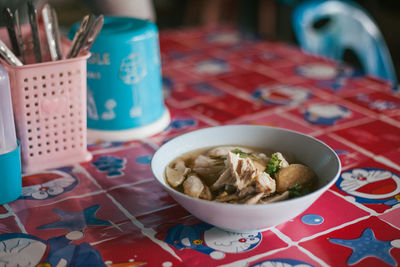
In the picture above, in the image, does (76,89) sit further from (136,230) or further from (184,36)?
(184,36)

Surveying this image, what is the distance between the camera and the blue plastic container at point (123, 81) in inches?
35.9

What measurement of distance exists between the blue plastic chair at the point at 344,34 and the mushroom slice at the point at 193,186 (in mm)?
976

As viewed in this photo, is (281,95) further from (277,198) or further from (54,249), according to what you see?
(54,249)

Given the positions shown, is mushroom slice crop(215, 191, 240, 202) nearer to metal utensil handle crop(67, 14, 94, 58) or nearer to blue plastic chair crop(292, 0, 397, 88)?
metal utensil handle crop(67, 14, 94, 58)

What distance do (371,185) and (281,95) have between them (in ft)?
1.45

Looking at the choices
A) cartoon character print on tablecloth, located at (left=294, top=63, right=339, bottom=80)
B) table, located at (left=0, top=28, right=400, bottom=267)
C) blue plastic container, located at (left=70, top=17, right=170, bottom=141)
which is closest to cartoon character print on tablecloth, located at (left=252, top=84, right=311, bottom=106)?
table, located at (left=0, top=28, right=400, bottom=267)

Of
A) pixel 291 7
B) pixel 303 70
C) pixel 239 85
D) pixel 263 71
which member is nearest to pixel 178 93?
pixel 239 85

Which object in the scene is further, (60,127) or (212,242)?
(60,127)

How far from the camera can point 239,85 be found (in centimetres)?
125

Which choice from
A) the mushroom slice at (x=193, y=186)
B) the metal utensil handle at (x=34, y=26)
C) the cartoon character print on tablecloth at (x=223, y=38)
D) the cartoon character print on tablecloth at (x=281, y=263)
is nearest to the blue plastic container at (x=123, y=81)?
the metal utensil handle at (x=34, y=26)

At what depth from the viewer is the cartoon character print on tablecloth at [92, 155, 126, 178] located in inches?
32.7

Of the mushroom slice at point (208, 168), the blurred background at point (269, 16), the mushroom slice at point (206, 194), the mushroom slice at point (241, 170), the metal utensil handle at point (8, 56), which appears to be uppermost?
the metal utensil handle at point (8, 56)

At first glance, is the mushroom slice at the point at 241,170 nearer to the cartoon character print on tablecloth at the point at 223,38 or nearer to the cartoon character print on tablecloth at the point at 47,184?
the cartoon character print on tablecloth at the point at 47,184

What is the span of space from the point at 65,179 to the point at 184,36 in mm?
1005
